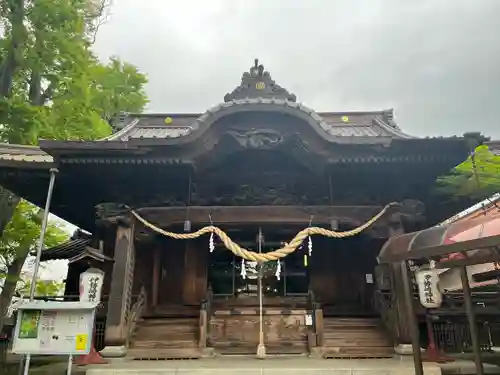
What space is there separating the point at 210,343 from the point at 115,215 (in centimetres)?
383

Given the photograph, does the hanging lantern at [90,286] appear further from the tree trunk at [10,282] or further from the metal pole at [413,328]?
the metal pole at [413,328]

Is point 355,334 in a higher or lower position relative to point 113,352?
higher

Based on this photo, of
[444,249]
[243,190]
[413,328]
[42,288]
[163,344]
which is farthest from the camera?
[42,288]

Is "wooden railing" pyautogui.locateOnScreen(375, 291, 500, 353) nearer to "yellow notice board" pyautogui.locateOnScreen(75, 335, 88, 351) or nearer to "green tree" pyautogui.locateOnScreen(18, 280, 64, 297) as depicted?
"yellow notice board" pyautogui.locateOnScreen(75, 335, 88, 351)

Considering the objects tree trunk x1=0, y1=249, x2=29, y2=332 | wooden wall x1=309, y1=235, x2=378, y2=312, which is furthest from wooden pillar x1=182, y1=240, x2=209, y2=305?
tree trunk x1=0, y1=249, x2=29, y2=332

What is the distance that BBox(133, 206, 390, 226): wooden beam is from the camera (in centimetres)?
939

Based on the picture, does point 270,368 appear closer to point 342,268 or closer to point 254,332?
point 254,332

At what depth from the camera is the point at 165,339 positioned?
9.40 m

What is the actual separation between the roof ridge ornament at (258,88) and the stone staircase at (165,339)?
6273 millimetres

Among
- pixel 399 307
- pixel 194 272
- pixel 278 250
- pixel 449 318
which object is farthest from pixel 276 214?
pixel 449 318

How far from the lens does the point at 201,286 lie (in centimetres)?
1180

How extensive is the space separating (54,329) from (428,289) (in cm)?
723

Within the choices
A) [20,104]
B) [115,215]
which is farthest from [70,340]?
[20,104]

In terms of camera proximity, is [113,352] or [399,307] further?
[399,307]
